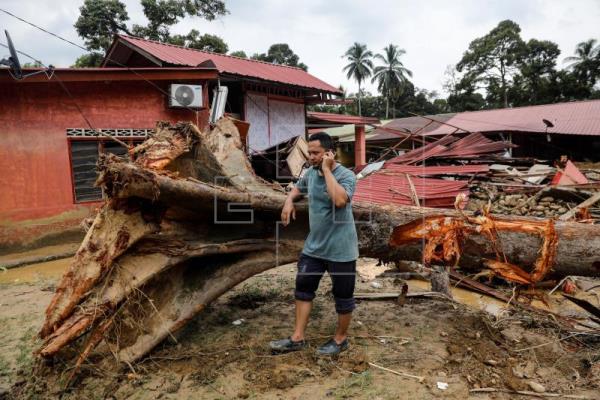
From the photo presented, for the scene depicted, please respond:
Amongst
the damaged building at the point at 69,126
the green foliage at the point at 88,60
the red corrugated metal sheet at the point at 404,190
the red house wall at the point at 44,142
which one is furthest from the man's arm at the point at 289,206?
the green foliage at the point at 88,60

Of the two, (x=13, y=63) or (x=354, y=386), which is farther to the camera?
(x=13, y=63)

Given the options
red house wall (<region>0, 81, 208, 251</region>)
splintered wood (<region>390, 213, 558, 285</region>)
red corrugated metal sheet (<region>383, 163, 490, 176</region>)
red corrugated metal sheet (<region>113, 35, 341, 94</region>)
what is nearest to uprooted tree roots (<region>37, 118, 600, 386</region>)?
splintered wood (<region>390, 213, 558, 285</region>)

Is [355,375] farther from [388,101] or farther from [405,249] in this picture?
[388,101]

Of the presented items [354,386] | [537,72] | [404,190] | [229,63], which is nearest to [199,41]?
[229,63]

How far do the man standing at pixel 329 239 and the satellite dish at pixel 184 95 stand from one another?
6.35m

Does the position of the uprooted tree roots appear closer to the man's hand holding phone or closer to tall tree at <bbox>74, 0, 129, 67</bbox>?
the man's hand holding phone

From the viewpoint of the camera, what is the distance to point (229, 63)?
12469 millimetres

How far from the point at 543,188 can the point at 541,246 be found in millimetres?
5484

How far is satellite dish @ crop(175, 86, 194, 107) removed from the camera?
868 cm

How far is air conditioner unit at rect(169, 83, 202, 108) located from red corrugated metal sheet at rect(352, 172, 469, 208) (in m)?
4.00

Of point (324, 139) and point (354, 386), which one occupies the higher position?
point (324, 139)

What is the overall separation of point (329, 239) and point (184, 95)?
22.2ft

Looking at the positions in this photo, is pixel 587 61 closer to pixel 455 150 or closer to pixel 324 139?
pixel 455 150

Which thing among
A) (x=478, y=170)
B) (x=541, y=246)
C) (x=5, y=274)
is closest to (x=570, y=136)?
(x=478, y=170)
